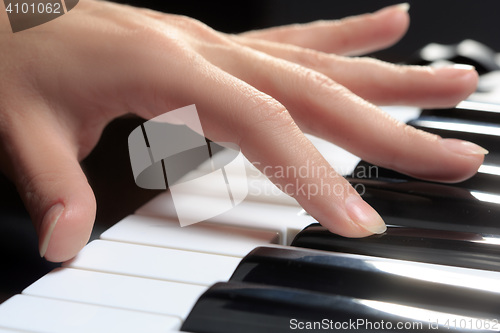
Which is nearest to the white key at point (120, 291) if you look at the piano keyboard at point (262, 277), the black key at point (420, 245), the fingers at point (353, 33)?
the piano keyboard at point (262, 277)

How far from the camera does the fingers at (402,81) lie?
0.99 metres

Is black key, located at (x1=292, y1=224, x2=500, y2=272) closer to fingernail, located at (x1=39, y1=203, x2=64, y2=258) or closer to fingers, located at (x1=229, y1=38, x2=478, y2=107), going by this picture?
fingernail, located at (x1=39, y1=203, x2=64, y2=258)

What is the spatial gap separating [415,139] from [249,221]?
0.86 feet

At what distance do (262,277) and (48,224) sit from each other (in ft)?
0.76

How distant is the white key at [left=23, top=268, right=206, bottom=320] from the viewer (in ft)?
1.77

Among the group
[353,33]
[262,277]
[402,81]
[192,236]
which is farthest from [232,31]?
[262,277]

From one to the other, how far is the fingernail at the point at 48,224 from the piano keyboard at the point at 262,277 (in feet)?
0.10

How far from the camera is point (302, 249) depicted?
61cm

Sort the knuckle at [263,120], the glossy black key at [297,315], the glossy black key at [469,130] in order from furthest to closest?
1. the glossy black key at [469,130]
2. the knuckle at [263,120]
3. the glossy black key at [297,315]

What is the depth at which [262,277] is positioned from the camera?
57cm

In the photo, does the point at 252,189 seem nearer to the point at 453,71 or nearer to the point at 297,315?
the point at 297,315

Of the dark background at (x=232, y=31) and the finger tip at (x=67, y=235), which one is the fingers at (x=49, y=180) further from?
the dark background at (x=232, y=31)

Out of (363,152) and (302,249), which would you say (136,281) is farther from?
(363,152)


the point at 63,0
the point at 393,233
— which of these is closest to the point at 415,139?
the point at 393,233
